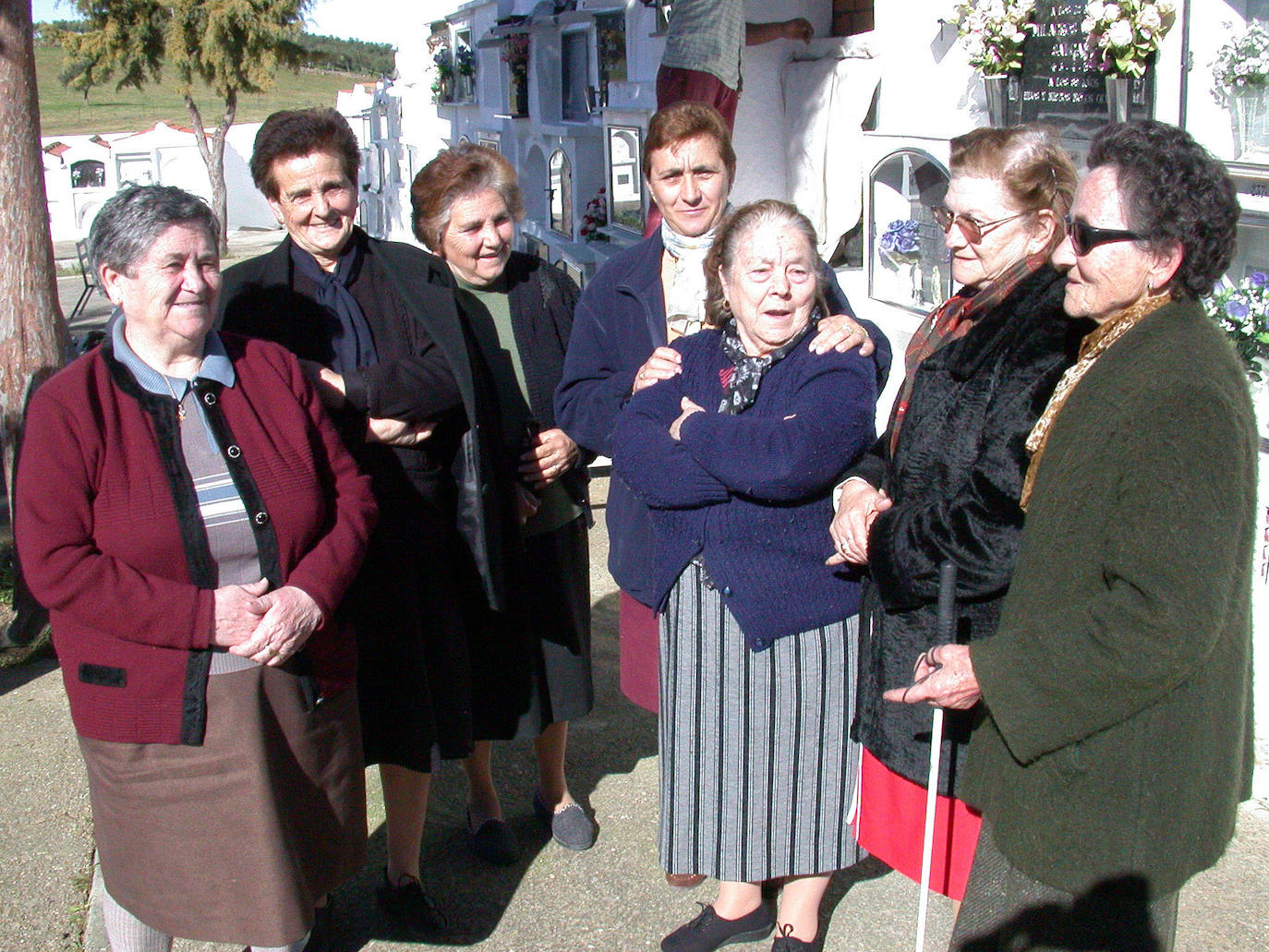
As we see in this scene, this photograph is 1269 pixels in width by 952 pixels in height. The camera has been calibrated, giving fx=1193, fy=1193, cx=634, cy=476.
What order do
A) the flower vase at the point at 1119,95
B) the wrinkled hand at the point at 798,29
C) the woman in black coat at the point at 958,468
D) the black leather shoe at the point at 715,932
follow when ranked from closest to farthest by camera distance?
the woman in black coat at the point at 958,468 → the black leather shoe at the point at 715,932 → the flower vase at the point at 1119,95 → the wrinkled hand at the point at 798,29

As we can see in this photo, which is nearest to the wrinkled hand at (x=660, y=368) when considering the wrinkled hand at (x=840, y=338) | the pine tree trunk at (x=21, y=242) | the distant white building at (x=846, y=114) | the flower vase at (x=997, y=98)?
the wrinkled hand at (x=840, y=338)

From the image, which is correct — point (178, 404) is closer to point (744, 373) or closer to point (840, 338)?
point (744, 373)

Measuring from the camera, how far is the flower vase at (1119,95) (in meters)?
3.68

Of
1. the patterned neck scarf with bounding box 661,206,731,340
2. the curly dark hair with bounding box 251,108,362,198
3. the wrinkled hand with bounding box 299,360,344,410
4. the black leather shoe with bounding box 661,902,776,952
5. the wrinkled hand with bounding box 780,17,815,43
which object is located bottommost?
the black leather shoe with bounding box 661,902,776,952

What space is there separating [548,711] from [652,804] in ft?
1.65

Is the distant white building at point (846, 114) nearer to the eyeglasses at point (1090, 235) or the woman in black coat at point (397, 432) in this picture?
the eyeglasses at point (1090, 235)

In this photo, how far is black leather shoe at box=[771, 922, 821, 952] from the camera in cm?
262

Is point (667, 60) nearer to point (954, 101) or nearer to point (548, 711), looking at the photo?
point (954, 101)

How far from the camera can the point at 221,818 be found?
7.14ft

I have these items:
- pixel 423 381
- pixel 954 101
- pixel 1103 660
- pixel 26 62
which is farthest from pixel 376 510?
pixel 26 62

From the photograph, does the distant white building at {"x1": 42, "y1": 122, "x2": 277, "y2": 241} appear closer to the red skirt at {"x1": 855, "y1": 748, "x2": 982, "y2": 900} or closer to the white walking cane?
the red skirt at {"x1": 855, "y1": 748, "x2": 982, "y2": 900}

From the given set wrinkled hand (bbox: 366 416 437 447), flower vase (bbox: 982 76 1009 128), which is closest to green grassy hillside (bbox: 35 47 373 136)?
flower vase (bbox: 982 76 1009 128)

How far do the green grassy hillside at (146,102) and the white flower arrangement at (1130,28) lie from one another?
39.4 metres

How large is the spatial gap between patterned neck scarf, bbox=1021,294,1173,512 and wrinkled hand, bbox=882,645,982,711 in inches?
10.5
